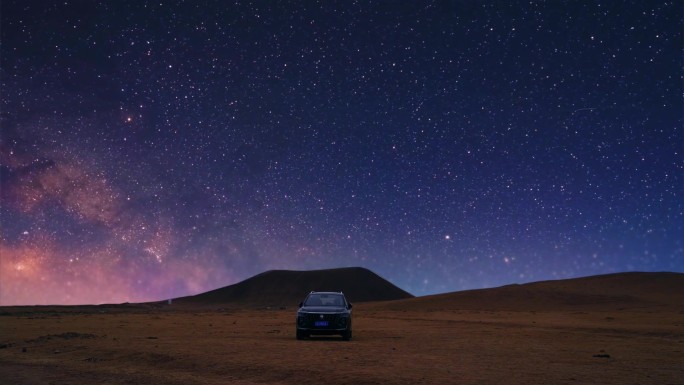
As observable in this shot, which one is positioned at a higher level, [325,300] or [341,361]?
[325,300]

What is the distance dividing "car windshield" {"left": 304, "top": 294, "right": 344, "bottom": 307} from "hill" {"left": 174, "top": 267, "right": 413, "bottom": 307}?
103 metres

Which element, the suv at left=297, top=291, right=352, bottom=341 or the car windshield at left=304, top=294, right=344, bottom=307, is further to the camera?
the car windshield at left=304, top=294, right=344, bottom=307

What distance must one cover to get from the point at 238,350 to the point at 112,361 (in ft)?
12.4

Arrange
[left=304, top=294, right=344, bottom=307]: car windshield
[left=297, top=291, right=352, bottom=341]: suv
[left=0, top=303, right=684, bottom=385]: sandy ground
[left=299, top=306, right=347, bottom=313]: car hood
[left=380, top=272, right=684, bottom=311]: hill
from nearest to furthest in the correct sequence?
[left=0, top=303, right=684, bottom=385]: sandy ground < [left=297, top=291, right=352, bottom=341]: suv < [left=299, top=306, right=347, bottom=313]: car hood < [left=304, top=294, right=344, bottom=307]: car windshield < [left=380, top=272, right=684, bottom=311]: hill

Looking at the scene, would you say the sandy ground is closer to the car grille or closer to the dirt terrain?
the dirt terrain

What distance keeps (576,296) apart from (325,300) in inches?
2314

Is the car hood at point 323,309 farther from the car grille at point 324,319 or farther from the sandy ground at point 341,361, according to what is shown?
the sandy ground at point 341,361

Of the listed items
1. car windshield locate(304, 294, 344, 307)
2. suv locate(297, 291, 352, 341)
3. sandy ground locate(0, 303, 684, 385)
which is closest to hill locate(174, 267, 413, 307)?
car windshield locate(304, 294, 344, 307)

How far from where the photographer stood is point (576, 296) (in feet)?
246

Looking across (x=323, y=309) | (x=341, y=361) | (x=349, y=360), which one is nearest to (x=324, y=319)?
(x=323, y=309)

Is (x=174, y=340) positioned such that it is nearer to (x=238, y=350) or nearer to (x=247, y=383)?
(x=238, y=350)

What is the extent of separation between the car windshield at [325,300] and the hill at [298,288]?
103 m

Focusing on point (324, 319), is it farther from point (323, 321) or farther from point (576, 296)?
point (576, 296)

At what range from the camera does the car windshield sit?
2441 centimetres
